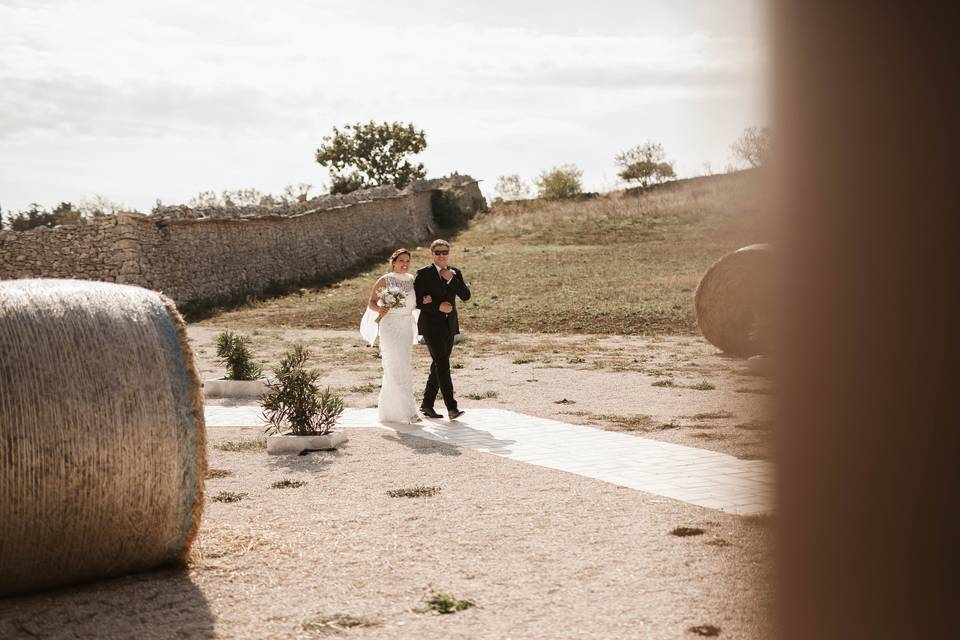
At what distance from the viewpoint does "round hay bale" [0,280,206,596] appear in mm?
4457

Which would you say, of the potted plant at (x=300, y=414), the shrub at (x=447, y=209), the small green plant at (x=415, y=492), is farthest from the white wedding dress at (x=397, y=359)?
the shrub at (x=447, y=209)

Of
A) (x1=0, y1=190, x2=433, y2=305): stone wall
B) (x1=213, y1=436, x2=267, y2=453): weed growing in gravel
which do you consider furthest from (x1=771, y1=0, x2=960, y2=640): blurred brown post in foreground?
(x1=0, y1=190, x2=433, y2=305): stone wall

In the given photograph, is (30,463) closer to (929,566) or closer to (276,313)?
(929,566)

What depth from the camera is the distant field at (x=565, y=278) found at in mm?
22297

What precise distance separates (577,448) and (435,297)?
316cm

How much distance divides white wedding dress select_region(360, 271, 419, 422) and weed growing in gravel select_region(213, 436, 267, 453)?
1723mm

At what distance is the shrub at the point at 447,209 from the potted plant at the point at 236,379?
99.1ft

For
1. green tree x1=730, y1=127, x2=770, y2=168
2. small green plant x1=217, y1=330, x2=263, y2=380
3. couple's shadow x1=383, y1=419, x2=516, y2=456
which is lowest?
couple's shadow x1=383, y1=419, x2=516, y2=456

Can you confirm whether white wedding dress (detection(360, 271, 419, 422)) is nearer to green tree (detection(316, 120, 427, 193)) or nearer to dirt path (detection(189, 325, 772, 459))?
dirt path (detection(189, 325, 772, 459))

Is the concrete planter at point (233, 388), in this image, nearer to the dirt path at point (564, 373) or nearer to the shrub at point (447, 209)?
the dirt path at point (564, 373)

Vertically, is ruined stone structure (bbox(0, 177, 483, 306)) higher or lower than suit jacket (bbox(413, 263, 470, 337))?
higher

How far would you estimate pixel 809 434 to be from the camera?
70cm

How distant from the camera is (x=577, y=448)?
Answer: 29.6ft

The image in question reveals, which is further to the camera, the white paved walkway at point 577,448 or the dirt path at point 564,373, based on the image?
the dirt path at point 564,373
